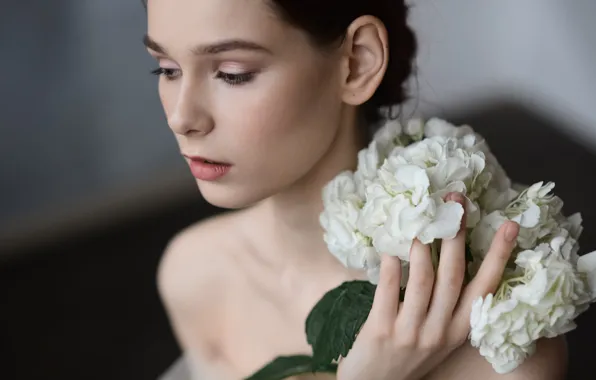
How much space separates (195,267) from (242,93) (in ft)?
1.42

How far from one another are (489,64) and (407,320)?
386 millimetres

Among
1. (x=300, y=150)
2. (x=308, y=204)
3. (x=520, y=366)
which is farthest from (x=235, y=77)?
(x=520, y=366)

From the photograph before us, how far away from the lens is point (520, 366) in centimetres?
75

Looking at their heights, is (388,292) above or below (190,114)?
below

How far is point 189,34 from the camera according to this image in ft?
2.44

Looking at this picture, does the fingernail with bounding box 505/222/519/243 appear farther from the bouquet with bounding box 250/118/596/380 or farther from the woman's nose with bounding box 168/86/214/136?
Answer: the woman's nose with bounding box 168/86/214/136

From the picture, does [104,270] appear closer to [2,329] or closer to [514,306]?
[2,329]

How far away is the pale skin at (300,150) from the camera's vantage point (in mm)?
707

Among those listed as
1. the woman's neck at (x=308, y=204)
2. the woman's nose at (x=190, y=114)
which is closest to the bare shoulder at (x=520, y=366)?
the woman's neck at (x=308, y=204)

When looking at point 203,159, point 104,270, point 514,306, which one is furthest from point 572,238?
point 104,270

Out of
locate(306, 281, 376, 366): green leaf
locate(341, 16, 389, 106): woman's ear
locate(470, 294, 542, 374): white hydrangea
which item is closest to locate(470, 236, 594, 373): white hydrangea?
locate(470, 294, 542, 374): white hydrangea

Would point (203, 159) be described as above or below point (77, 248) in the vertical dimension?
above

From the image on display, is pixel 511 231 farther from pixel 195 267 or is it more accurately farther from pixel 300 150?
pixel 195 267

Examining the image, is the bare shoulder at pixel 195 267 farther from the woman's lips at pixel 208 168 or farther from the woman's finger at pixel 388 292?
the woman's finger at pixel 388 292
